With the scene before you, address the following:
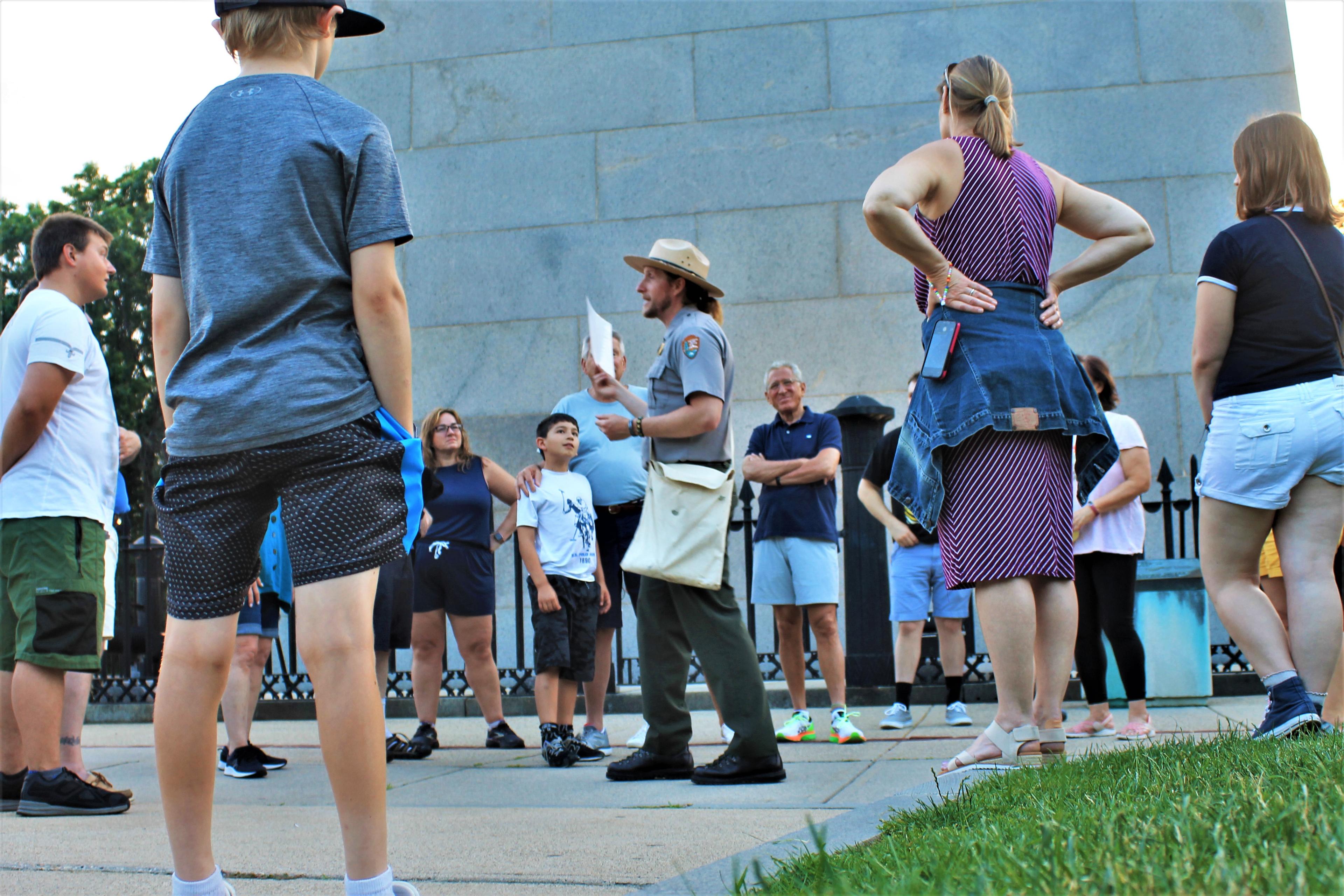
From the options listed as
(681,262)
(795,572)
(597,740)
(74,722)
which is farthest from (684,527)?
(74,722)

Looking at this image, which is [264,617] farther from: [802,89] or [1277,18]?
[1277,18]

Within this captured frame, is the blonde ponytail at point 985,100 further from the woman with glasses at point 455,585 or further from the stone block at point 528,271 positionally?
the stone block at point 528,271

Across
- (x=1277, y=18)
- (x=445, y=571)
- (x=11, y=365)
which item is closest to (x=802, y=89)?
(x=1277, y=18)

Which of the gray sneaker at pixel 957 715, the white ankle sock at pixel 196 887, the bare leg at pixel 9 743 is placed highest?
the white ankle sock at pixel 196 887

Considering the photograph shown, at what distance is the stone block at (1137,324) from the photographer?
9.21 metres

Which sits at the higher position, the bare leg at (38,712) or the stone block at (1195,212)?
the stone block at (1195,212)

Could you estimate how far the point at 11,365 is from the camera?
413cm

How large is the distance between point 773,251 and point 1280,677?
22.2 ft

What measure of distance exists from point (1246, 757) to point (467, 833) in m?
2.16

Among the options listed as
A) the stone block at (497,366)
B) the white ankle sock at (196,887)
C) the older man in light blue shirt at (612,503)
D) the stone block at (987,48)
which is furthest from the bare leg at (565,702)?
the stone block at (987,48)

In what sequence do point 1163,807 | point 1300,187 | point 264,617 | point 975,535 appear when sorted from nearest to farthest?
1. point 1163,807
2. point 975,535
3. point 1300,187
4. point 264,617

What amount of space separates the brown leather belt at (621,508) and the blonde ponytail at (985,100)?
10.0 feet

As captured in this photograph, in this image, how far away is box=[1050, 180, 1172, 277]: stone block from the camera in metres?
9.31

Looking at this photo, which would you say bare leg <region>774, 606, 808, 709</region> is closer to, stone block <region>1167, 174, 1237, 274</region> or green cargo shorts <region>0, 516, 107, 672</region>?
green cargo shorts <region>0, 516, 107, 672</region>
